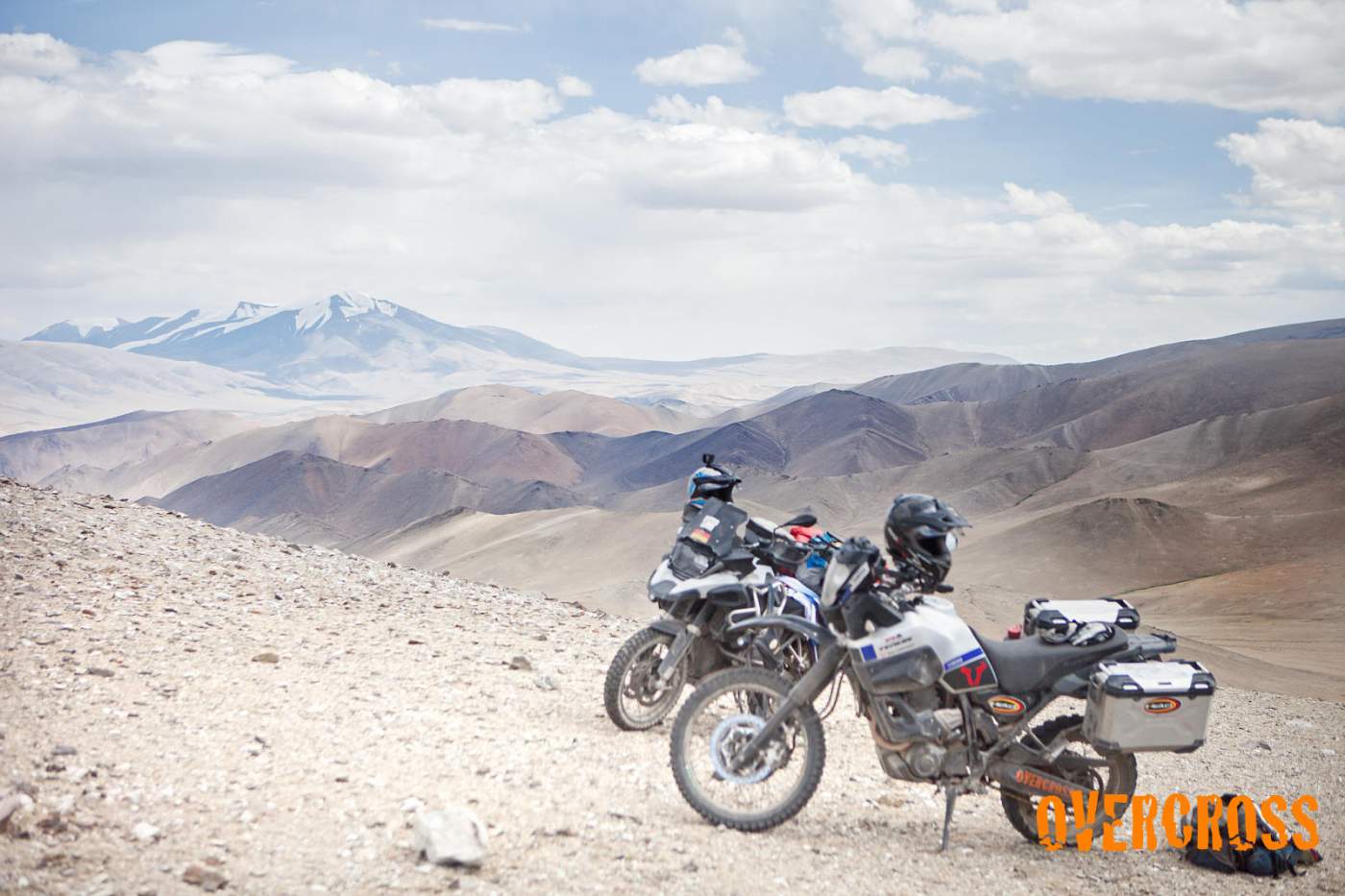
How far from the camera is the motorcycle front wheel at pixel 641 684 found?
6691 mm

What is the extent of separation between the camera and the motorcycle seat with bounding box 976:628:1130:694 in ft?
16.8

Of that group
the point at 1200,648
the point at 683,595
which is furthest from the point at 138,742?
the point at 1200,648

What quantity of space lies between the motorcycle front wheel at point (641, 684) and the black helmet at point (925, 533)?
79.0 inches

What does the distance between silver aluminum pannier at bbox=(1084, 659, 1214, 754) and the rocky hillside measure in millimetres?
666

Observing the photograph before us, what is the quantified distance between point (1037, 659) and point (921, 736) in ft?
2.20

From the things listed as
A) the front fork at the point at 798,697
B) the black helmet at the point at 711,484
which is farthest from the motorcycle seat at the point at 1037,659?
the black helmet at the point at 711,484

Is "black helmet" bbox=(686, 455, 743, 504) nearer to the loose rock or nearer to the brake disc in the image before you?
the brake disc

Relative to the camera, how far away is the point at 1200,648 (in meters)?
21.6

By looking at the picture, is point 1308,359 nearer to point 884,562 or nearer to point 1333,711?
point 1333,711

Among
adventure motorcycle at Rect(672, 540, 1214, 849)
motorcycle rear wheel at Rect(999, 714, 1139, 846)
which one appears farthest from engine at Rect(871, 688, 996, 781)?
motorcycle rear wheel at Rect(999, 714, 1139, 846)

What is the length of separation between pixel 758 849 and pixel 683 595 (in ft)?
5.93

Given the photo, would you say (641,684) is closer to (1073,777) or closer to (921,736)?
(921,736)

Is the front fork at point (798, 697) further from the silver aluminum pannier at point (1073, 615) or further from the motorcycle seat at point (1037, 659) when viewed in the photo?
the silver aluminum pannier at point (1073, 615)

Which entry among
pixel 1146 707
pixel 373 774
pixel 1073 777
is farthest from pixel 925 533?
pixel 373 774
